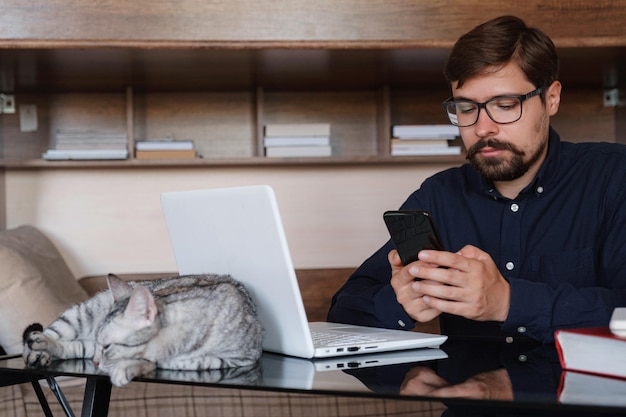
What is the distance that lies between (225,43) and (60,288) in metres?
0.86

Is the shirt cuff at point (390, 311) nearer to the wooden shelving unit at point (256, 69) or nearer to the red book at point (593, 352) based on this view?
the red book at point (593, 352)

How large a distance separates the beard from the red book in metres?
0.70

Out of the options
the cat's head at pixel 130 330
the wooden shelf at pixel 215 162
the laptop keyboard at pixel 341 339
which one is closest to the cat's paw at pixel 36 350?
the cat's head at pixel 130 330

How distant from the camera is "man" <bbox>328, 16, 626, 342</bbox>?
1538mm

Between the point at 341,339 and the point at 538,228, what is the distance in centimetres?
66

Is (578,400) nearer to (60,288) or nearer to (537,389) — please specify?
(537,389)

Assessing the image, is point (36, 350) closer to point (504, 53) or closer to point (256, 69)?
point (504, 53)

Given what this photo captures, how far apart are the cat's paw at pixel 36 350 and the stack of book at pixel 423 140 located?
197 centimetres

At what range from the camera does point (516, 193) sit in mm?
1705

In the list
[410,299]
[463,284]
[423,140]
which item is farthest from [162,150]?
[463,284]

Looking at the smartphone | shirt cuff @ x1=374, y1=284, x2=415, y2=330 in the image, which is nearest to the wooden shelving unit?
shirt cuff @ x1=374, y1=284, x2=415, y2=330

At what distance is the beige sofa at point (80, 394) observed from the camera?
6.26 ft

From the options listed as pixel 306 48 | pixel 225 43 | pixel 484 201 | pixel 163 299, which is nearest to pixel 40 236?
pixel 225 43

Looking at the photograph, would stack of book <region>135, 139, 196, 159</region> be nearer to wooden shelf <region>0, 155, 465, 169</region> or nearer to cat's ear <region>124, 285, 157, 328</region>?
wooden shelf <region>0, 155, 465, 169</region>
